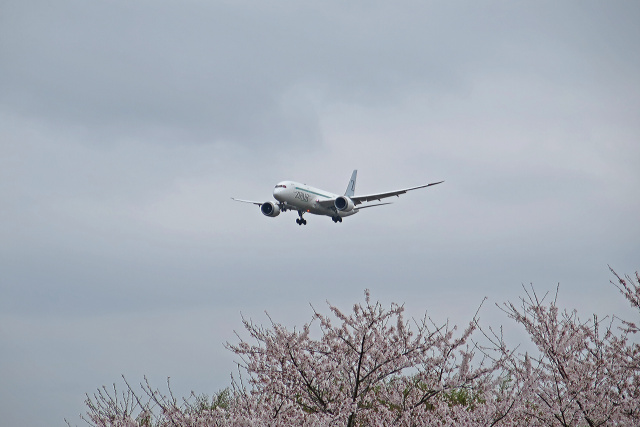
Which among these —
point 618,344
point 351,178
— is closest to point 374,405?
point 618,344

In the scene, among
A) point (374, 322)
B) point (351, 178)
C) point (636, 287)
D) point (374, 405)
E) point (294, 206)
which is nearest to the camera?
point (374, 322)

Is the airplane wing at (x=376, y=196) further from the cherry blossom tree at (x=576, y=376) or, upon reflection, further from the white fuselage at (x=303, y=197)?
the cherry blossom tree at (x=576, y=376)

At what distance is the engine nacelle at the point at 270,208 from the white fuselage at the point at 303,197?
0.83 metres

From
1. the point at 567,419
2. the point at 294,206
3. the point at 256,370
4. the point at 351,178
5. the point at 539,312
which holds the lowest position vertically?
the point at 567,419

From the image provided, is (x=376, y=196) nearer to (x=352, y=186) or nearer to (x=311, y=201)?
(x=311, y=201)

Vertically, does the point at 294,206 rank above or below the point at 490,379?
above

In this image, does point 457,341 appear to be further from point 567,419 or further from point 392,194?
point 392,194

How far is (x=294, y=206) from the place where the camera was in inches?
2074

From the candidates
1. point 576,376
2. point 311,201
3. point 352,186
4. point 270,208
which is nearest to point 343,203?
point 311,201

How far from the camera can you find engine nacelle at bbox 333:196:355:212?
2066 inches

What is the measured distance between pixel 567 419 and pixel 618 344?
6.25 feet

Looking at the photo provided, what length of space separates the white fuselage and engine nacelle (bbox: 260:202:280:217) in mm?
833

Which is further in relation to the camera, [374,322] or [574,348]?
[574,348]

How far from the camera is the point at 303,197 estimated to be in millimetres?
52375
